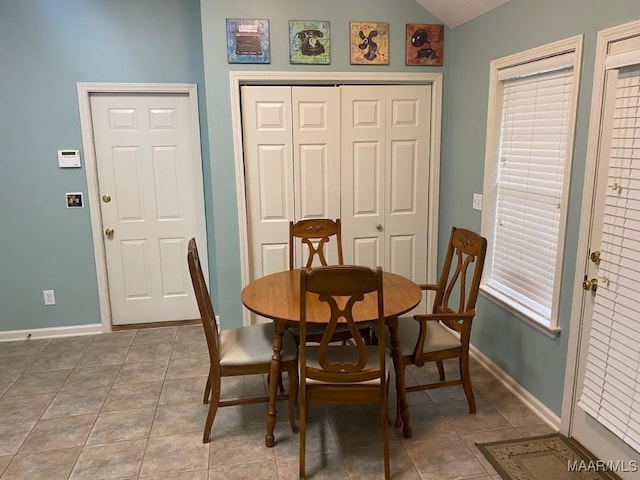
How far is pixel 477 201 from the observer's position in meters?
3.16

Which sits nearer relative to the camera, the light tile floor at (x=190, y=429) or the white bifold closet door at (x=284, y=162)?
the light tile floor at (x=190, y=429)

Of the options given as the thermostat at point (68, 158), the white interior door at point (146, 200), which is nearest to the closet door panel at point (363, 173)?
the white interior door at point (146, 200)

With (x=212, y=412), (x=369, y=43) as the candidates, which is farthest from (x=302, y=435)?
(x=369, y=43)

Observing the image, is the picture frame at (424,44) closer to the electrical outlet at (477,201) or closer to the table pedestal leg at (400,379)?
the electrical outlet at (477,201)

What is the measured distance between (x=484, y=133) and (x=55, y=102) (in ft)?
10.2

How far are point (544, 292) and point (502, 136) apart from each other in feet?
3.30

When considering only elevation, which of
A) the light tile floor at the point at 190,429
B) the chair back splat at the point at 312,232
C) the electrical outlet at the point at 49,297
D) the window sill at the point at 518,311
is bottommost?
the light tile floor at the point at 190,429

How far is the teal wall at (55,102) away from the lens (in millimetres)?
3365

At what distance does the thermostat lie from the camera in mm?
3527

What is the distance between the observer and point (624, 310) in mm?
1965

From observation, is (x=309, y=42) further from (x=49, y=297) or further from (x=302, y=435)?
(x=49, y=297)

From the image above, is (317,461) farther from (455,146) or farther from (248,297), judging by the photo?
(455,146)

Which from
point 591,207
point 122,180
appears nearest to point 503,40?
point 591,207

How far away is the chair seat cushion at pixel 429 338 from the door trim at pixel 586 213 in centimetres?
56
